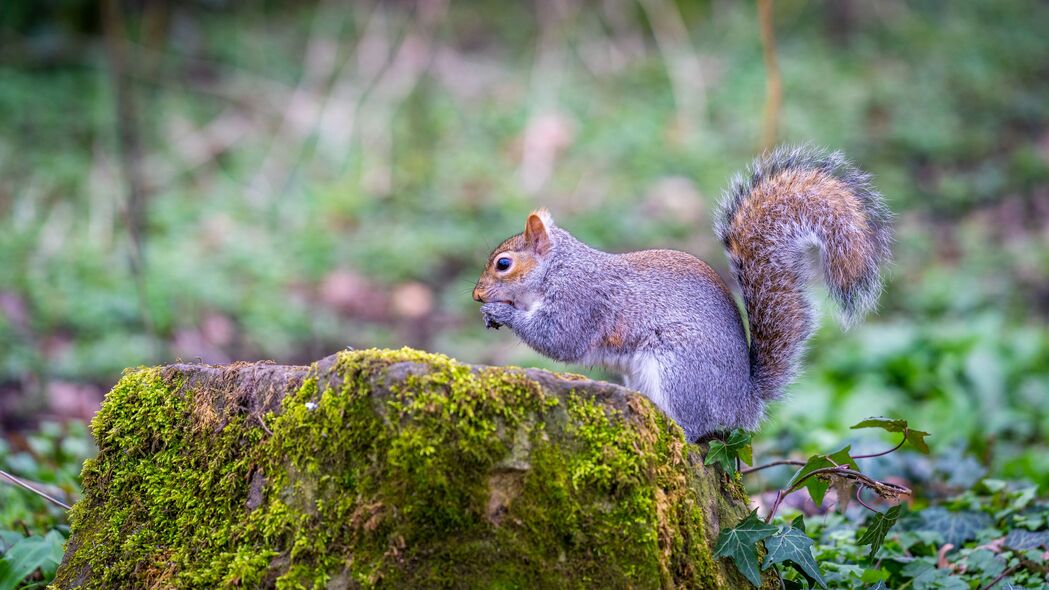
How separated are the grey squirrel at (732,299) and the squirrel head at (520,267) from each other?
97mm

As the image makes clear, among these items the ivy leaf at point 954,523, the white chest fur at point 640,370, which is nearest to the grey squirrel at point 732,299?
the white chest fur at point 640,370

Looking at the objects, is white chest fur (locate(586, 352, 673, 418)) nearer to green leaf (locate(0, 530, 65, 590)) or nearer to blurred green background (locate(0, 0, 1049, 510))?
green leaf (locate(0, 530, 65, 590))

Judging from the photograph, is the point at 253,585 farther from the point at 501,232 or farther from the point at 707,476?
the point at 501,232

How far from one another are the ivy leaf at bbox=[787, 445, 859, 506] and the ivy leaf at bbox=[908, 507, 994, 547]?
0.78m

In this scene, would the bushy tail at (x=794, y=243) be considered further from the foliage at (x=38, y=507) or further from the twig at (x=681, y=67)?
the twig at (x=681, y=67)

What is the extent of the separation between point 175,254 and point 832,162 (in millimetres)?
6108

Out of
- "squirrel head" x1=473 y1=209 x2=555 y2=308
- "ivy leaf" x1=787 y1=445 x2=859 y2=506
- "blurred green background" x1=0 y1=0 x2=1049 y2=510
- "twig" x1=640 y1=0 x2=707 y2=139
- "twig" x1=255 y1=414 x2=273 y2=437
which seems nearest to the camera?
"twig" x1=255 y1=414 x2=273 y2=437

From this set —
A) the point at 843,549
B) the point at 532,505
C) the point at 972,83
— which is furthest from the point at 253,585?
the point at 972,83

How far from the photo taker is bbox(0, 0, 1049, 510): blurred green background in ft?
18.6

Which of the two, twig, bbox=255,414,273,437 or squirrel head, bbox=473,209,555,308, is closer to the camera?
twig, bbox=255,414,273,437

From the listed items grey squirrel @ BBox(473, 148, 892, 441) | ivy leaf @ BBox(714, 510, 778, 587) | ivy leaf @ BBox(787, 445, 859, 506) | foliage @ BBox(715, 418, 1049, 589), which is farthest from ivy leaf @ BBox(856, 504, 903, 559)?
grey squirrel @ BBox(473, 148, 892, 441)

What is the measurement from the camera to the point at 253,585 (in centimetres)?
195

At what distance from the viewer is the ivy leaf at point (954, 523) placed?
9.63 ft

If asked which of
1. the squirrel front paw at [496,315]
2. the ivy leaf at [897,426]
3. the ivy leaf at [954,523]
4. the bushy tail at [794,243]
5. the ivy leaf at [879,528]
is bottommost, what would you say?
the ivy leaf at [879,528]
